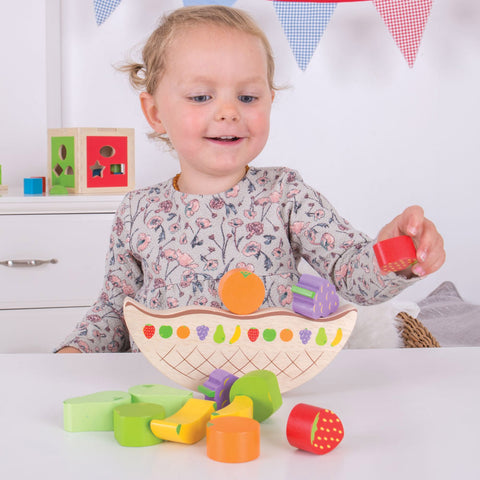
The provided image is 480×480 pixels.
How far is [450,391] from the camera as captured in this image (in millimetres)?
599

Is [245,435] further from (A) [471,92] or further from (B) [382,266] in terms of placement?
(A) [471,92]

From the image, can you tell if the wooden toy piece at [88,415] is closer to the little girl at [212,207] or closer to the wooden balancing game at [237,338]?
the wooden balancing game at [237,338]

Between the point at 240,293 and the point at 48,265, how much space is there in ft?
4.46

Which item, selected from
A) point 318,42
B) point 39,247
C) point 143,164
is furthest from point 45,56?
point 318,42

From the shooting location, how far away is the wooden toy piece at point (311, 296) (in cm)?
56

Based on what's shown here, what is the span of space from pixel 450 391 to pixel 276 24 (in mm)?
1894

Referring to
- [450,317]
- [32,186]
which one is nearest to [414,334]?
[450,317]

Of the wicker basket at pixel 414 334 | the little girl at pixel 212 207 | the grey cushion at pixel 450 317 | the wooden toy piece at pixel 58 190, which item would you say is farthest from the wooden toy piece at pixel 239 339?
the wooden toy piece at pixel 58 190

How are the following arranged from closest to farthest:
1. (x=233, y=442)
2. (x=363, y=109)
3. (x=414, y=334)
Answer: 1. (x=233, y=442)
2. (x=414, y=334)
3. (x=363, y=109)

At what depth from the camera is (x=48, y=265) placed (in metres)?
1.83

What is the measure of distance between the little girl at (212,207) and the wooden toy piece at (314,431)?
1.16 feet

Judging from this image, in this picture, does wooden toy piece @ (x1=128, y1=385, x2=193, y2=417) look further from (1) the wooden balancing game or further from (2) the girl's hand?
(2) the girl's hand

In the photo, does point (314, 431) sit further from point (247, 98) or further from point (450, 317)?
point (450, 317)

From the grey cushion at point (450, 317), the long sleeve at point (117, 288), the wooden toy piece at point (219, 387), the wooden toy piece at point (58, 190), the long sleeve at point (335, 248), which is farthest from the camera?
the wooden toy piece at point (58, 190)
